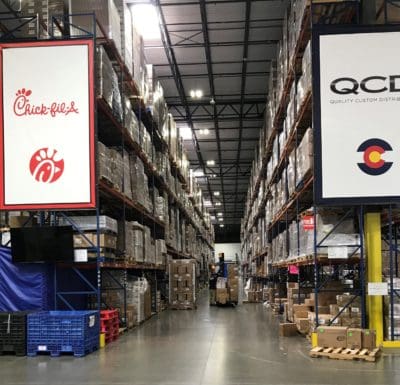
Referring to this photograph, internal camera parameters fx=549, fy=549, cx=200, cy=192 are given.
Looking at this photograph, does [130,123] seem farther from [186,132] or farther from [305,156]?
[186,132]

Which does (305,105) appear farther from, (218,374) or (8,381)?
(8,381)

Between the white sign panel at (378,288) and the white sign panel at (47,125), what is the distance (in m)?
4.97

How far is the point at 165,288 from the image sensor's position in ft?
70.7

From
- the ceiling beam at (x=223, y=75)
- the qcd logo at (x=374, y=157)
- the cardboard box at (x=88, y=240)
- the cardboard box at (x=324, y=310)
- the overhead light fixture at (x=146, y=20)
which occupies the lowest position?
the cardboard box at (x=324, y=310)

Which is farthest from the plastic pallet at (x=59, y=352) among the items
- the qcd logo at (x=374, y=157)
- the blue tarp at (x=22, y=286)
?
the qcd logo at (x=374, y=157)

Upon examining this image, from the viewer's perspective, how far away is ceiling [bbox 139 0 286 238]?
14.9 m

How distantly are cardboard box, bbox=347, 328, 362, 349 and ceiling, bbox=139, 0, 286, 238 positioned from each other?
30.4 ft

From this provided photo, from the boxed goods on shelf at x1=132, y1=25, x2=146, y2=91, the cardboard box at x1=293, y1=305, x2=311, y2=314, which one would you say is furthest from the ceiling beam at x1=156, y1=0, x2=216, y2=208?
the cardboard box at x1=293, y1=305, x2=311, y2=314

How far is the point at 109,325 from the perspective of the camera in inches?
406

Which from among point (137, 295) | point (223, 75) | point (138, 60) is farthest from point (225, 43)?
point (137, 295)

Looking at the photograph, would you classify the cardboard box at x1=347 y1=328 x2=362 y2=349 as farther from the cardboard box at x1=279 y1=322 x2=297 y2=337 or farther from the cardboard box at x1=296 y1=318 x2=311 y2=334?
the cardboard box at x1=279 y1=322 x2=297 y2=337

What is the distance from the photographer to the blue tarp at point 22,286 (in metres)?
9.73

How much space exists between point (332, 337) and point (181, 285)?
11.1 m

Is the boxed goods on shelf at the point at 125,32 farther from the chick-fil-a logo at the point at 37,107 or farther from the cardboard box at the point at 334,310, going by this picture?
the cardboard box at the point at 334,310
